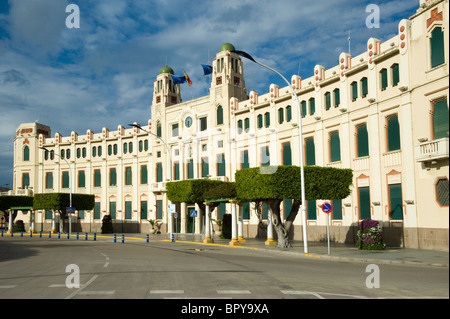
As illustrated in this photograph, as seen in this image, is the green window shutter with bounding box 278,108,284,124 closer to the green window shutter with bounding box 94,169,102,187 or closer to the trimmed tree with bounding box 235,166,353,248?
the trimmed tree with bounding box 235,166,353,248

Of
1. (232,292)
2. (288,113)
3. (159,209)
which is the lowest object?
(232,292)

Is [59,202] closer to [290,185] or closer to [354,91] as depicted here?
[290,185]

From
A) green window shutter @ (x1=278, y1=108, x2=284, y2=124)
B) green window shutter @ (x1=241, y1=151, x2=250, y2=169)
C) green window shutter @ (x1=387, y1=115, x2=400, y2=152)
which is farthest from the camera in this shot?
green window shutter @ (x1=241, y1=151, x2=250, y2=169)

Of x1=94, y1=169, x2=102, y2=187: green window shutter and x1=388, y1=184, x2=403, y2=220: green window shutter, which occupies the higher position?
x1=94, y1=169, x2=102, y2=187: green window shutter

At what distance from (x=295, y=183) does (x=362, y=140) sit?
8405mm

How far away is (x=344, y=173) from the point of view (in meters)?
30.4

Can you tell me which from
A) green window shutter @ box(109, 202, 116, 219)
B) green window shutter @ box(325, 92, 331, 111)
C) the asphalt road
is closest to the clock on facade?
green window shutter @ box(109, 202, 116, 219)

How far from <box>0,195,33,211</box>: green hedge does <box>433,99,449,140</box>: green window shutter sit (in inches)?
2296

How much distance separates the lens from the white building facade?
27234 millimetres

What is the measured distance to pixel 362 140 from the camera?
34438mm

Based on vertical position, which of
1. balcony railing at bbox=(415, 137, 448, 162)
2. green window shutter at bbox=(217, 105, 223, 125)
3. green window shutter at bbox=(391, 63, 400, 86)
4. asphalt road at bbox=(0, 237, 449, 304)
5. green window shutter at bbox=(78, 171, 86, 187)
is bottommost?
asphalt road at bbox=(0, 237, 449, 304)

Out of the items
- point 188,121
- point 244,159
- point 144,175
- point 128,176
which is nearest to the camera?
point 244,159

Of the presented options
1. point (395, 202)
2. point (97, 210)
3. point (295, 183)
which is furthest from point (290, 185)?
point (97, 210)

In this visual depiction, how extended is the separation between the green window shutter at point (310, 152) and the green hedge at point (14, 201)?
1776 inches
